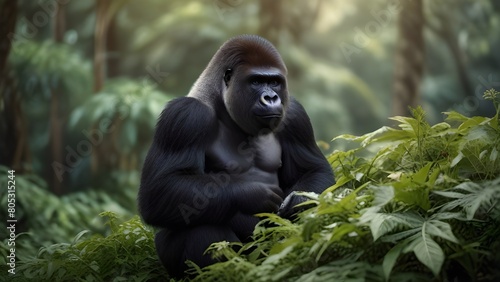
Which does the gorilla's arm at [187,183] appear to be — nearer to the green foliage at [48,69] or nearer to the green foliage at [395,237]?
the green foliage at [395,237]

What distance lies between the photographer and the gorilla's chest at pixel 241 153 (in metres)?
3.53

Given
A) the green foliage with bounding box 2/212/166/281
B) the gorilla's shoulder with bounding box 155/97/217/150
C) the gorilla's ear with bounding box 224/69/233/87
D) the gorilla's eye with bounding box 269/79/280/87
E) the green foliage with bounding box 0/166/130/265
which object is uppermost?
the gorilla's ear with bounding box 224/69/233/87

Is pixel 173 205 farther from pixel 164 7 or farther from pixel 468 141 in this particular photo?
pixel 164 7

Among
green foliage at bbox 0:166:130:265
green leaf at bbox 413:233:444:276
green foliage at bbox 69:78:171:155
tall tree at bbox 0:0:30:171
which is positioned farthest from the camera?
green foliage at bbox 69:78:171:155

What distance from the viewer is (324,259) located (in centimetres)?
268

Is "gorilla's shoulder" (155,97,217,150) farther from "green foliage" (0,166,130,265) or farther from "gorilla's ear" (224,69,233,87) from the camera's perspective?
"green foliage" (0,166,130,265)

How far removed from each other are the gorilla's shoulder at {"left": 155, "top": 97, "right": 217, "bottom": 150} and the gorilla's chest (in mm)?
111

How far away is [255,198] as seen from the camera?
334 cm

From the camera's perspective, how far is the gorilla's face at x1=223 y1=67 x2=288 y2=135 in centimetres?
345

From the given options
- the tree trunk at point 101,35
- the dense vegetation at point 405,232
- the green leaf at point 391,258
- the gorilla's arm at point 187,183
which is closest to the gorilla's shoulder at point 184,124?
the gorilla's arm at point 187,183

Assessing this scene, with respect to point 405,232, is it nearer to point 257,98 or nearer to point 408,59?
point 257,98

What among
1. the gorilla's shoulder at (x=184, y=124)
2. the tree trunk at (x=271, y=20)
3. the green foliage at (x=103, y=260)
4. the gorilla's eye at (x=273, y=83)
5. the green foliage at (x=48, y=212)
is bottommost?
the green foliage at (x=48, y=212)

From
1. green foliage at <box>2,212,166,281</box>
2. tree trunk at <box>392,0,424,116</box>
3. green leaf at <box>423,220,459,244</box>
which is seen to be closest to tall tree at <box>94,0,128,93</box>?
tree trunk at <box>392,0,424,116</box>

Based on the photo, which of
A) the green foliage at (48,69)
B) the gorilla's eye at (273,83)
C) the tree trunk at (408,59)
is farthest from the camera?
the green foliage at (48,69)
